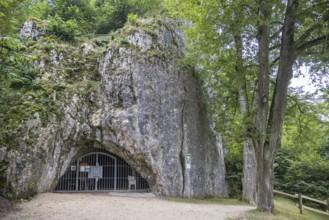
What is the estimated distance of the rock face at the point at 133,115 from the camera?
41.1 ft

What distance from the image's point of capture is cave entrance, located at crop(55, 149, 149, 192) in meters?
13.9

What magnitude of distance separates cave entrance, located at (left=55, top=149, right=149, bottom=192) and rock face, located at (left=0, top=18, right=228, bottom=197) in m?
1.15

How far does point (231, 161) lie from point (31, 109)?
11562 mm

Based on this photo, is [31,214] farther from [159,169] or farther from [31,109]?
[159,169]

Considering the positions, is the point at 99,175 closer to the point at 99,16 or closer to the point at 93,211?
the point at 93,211

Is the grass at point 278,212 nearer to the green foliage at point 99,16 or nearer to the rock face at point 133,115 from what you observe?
the rock face at point 133,115

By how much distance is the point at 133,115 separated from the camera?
13188 mm

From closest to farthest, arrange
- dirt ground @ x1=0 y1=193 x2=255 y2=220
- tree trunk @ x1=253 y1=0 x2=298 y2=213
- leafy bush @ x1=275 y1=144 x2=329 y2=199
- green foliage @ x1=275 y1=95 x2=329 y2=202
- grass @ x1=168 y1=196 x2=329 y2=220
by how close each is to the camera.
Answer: dirt ground @ x1=0 y1=193 x2=255 y2=220 < grass @ x1=168 y1=196 x2=329 y2=220 < tree trunk @ x1=253 y1=0 x2=298 y2=213 < green foliage @ x1=275 y1=95 x2=329 y2=202 < leafy bush @ x1=275 y1=144 x2=329 y2=199

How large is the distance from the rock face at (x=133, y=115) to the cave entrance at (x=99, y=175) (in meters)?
1.15

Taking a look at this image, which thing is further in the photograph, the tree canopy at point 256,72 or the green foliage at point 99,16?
the green foliage at point 99,16

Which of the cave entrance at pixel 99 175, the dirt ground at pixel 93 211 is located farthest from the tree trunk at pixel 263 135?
Result: the cave entrance at pixel 99 175

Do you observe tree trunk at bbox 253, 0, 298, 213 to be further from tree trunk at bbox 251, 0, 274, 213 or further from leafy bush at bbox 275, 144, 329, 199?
leafy bush at bbox 275, 144, 329, 199

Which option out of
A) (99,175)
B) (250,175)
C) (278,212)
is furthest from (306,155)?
(99,175)

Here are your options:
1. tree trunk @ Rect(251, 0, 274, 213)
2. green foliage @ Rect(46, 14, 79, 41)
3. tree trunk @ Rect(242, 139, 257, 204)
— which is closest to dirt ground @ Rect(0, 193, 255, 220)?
tree trunk @ Rect(251, 0, 274, 213)
